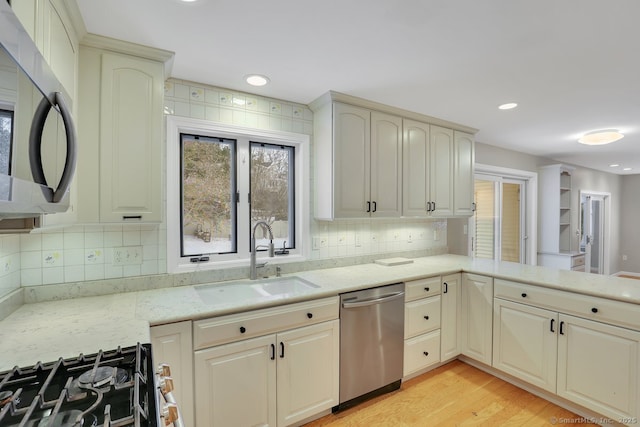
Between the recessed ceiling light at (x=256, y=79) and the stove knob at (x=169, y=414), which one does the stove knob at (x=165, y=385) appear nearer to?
the stove knob at (x=169, y=414)

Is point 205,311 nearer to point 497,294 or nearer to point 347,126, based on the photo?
point 347,126

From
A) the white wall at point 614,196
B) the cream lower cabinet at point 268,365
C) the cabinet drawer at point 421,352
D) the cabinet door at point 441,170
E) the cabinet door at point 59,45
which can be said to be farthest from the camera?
the white wall at point 614,196

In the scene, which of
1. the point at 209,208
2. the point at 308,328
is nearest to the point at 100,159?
the point at 209,208

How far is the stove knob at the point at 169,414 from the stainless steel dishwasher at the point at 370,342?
1.33 meters

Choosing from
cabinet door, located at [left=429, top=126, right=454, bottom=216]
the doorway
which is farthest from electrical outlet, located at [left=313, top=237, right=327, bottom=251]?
the doorway

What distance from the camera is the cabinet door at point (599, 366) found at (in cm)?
188

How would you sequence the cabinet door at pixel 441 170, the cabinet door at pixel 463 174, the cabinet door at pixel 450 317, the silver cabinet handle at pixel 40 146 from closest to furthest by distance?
1. the silver cabinet handle at pixel 40 146
2. the cabinet door at pixel 450 317
3. the cabinet door at pixel 441 170
4. the cabinet door at pixel 463 174

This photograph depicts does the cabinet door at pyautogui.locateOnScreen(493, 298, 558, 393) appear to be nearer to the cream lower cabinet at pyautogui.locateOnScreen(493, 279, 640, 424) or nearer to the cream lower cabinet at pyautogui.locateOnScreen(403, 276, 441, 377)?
the cream lower cabinet at pyautogui.locateOnScreen(493, 279, 640, 424)

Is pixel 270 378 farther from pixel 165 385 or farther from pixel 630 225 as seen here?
pixel 630 225

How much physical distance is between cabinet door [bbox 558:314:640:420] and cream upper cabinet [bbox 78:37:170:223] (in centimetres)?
275

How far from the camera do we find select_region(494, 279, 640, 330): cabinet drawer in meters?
1.88

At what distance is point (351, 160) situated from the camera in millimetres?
2529

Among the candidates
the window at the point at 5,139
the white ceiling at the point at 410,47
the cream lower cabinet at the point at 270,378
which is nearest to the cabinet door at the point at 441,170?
the white ceiling at the point at 410,47

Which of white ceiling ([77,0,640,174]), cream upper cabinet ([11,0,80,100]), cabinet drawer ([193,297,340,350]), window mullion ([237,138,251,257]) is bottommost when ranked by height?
cabinet drawer ([193,297,340,350])
